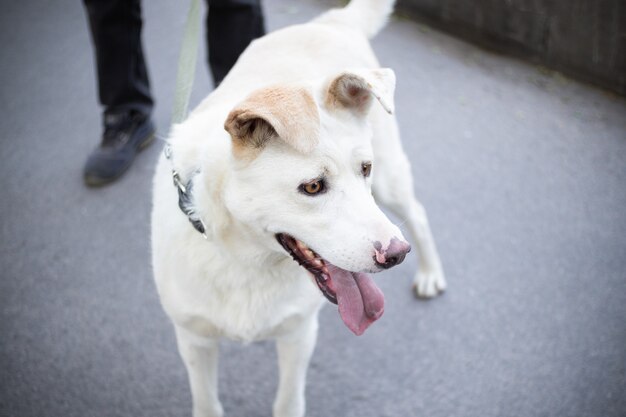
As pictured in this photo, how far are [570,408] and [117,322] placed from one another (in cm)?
190

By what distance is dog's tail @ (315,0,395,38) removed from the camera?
2.59 metres

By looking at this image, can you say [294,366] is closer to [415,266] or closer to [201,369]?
[201,369]

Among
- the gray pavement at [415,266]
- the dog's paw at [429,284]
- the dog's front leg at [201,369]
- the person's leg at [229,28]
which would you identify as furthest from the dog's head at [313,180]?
the person's leg at [229,28]

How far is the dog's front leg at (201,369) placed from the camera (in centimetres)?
199

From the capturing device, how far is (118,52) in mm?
3162

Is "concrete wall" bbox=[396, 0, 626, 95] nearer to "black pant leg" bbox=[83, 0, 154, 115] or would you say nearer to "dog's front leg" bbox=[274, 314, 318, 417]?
"black pant leg" bbox=[83, 0, 154, 115]

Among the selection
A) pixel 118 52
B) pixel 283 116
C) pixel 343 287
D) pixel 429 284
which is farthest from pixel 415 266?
pixel 118 52

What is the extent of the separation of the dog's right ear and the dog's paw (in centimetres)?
145

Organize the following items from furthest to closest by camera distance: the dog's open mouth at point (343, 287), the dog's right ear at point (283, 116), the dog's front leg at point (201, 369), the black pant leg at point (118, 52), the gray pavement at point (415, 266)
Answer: the black pant leg at point (118, 52) < the gray pavement at point (415, 266) < the dog's front leg at point (201, 369) < the dog's open mouth at point (343, 287) < the dog's right ear at point (283, 116)

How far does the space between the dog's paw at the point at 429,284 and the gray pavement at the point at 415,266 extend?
0.04 meters

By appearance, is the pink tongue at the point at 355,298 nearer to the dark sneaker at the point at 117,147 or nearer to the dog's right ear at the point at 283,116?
the dog's right ear at the point at 283,116

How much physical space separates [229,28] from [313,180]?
1725 mm

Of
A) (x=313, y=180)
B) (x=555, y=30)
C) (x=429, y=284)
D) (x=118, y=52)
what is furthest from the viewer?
(x=555, y=30)

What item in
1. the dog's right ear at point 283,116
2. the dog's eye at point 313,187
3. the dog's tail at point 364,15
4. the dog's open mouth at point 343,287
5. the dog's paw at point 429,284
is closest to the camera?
the dog's right ear at point 283,116
